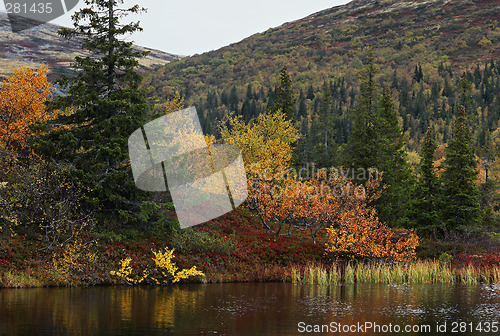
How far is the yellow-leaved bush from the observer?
24514 millimetres

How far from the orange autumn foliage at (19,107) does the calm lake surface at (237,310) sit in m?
14.3

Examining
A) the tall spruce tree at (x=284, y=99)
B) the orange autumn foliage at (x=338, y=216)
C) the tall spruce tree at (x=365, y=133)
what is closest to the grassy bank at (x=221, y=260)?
the orange autumn foliage at (x=338, y=216)

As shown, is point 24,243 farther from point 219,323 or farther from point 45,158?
point 219,323

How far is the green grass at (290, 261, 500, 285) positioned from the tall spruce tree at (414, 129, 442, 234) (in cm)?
1190

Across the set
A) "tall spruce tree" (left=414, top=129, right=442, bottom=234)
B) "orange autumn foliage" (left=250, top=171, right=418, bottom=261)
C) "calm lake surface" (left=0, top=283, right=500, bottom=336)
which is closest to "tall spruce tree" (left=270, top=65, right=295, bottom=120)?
"orange autumn foliage" (left=250, top=171, right=418, bottom=261)

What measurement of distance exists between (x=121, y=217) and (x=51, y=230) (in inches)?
163

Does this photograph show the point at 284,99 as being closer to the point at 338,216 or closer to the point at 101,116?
the point at 338,216

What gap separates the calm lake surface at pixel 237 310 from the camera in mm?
15055

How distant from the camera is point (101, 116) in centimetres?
2886

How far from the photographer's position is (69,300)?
19.8m

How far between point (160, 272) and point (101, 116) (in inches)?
413

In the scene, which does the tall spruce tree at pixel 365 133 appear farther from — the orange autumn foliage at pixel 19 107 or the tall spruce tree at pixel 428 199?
the orange autumn foliage at pixel 19 107

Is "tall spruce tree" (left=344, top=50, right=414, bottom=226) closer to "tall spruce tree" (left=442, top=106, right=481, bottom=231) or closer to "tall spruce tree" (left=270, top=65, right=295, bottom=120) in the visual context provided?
"tall spruce tree" (left=442, top=106, right=481, bottom=231)

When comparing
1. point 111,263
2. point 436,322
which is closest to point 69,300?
point 111,263
